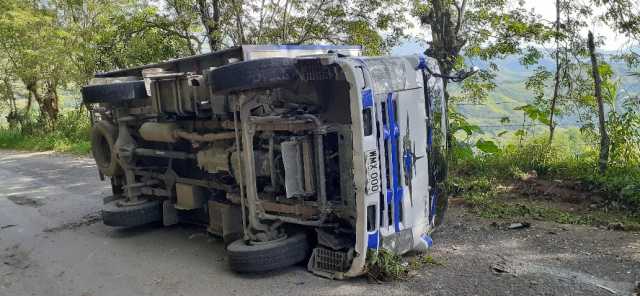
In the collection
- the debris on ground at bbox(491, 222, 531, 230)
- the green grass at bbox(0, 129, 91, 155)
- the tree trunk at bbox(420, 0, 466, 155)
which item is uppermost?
the tree trunk at bbox(420, 0, 466, 155)

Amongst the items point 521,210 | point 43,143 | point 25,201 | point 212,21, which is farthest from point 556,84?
point 43,143

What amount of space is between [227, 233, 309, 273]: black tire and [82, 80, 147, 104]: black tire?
228cm

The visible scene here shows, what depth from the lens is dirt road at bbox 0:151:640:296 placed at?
4.02 meters

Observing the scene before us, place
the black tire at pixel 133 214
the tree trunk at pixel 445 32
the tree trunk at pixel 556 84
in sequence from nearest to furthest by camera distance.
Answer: the black tire at pixel 133 214
the tree trunk at pixel 556 84
the tree trunk at pixel 445 32

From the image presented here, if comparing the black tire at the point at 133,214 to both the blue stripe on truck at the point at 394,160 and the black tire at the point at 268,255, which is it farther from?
the blue stripe on truck at the point at 394,160

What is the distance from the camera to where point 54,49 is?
16125 millimetres

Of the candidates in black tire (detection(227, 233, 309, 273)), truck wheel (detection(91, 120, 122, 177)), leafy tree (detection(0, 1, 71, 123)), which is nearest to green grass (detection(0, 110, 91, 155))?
leafy tree (detection(0, 1, 71, 123))

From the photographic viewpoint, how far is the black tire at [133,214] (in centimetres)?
585

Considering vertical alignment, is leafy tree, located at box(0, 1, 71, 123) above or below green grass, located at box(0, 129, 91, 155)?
above

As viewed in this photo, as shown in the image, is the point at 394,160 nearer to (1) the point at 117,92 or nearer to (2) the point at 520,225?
(2) the point at 520,225

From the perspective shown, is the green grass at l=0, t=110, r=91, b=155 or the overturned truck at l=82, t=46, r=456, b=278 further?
the green grass at l=0, t=110, r=91, b=155

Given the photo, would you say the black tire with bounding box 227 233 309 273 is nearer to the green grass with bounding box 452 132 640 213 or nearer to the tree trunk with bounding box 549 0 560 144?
the green grass with bounding box 452 132 640 213

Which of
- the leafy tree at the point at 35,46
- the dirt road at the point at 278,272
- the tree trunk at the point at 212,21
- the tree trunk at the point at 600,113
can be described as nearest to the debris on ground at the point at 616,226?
the dirt road at the point at 278,272

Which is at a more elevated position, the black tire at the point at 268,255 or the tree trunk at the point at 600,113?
the tree trunk at the point at 600,113
